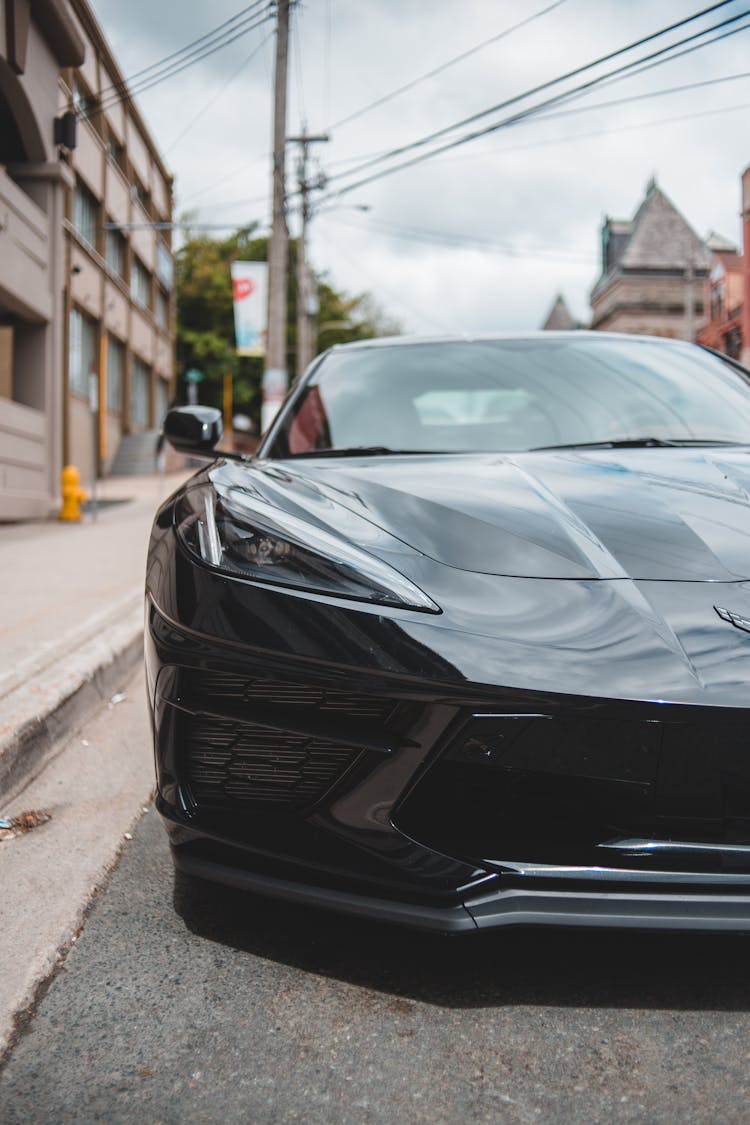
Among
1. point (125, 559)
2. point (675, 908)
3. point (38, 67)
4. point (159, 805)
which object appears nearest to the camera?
point (675, 908)

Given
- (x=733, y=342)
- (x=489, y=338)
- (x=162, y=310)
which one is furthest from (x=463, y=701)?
(x=162, y=310)

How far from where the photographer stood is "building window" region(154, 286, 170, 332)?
116ft

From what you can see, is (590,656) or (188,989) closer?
(590,656)

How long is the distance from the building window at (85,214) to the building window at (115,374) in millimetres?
2979

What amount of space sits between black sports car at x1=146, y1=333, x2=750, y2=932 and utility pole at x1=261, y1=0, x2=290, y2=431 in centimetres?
1333

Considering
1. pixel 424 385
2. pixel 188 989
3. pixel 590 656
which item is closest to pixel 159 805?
pixel 188 989

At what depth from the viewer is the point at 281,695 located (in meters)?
1.67

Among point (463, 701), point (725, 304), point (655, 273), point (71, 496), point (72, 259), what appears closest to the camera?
point (463, 701)

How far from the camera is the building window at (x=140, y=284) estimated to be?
102 ft

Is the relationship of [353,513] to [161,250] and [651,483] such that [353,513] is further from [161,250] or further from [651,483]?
[161,250]

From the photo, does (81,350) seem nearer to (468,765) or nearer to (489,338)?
(489,338)

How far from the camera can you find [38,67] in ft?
43.0

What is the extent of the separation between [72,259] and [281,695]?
77.5 feet

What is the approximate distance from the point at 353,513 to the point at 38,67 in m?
13.4
